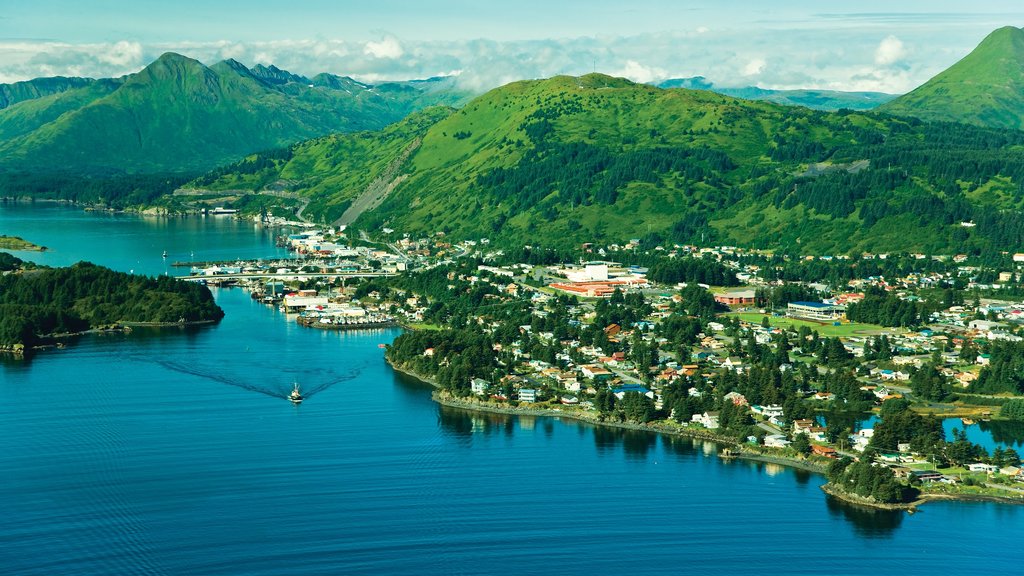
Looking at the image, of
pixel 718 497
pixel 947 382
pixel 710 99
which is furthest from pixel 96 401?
pixel 710 99

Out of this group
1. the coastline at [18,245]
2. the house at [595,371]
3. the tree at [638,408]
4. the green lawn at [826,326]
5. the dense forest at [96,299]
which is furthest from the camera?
the coastline at [18,245]

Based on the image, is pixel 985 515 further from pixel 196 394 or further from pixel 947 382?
pixel 196 394

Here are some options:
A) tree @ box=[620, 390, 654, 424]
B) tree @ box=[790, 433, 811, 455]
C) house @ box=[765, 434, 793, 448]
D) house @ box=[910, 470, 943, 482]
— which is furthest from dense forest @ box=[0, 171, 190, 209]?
house @ box=[910, 470, 943, 482]

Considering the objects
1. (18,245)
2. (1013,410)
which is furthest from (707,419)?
(18,245)

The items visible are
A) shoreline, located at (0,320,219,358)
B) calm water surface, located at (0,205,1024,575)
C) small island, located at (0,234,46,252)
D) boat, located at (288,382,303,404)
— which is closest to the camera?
calm water surface, located at (0,205,1024,575)

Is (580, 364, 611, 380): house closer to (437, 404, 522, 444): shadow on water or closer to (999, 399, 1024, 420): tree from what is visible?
(437, 404, 522, 444): shadow on water

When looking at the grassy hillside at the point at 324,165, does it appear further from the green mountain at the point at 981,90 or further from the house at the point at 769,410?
the house at the point at 769,410

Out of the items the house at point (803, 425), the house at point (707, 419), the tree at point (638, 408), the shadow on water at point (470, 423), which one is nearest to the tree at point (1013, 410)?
the house at point (803, 425)
